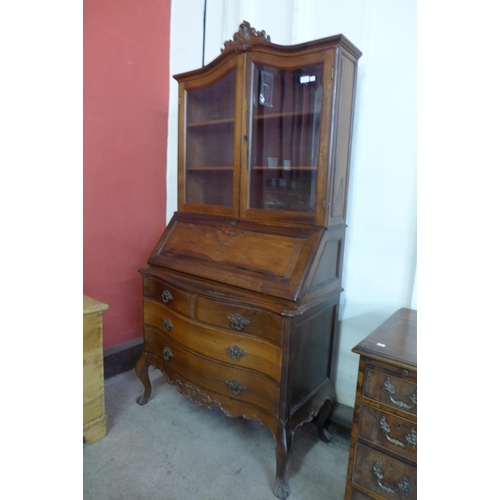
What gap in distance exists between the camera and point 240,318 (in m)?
1.48

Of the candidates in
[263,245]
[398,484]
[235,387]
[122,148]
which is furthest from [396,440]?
[122,148]

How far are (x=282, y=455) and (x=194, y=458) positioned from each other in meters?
0.50

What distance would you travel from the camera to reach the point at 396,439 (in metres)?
1.13

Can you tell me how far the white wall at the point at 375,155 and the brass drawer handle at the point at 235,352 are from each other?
25.0 inches

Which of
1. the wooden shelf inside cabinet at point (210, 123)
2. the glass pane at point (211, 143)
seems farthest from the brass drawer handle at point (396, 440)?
the wooden shelf inside cabinet at point (210, 123)

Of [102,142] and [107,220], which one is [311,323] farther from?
[102,142]

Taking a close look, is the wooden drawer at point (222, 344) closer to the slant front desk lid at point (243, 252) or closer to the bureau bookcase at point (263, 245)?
the bureau bookcase at point (263, 245)

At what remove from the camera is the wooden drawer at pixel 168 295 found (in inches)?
65.1

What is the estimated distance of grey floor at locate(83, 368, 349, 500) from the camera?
4.83 feet

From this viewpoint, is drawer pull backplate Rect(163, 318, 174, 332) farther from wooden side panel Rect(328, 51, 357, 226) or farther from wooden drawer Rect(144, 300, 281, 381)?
wooden side panel Rect(328, 51, 357, 226)

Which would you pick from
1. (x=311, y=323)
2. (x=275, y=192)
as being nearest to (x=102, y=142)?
(x=275, y=192)

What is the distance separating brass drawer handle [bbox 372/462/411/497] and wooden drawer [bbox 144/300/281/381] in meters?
0.45
